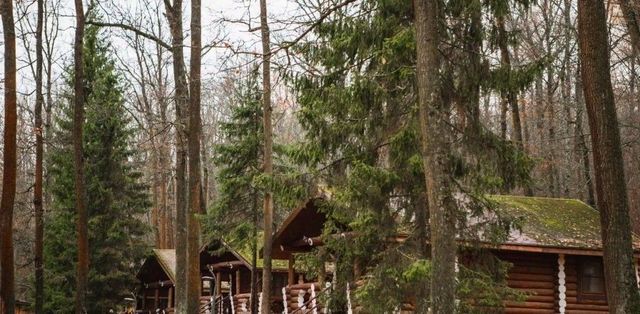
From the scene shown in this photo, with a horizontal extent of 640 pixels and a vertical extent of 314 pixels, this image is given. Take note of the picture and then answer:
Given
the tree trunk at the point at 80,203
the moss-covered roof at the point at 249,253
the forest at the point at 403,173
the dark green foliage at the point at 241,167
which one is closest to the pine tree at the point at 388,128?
the forest at the point at 403,173

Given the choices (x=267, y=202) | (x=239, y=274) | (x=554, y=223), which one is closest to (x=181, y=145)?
(x=267, y=202)

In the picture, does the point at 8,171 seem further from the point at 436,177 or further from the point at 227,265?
the point at 227,265

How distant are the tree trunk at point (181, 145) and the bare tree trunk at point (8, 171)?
343 cm

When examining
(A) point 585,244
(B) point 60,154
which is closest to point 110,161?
(B) point 60,154

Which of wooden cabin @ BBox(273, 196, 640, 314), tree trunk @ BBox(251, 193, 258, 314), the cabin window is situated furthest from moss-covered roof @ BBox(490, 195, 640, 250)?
tree trunk @ BBox(251, 193, 258, 314)

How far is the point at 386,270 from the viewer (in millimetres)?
12547

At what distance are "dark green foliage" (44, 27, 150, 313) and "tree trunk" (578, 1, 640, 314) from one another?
19.4m

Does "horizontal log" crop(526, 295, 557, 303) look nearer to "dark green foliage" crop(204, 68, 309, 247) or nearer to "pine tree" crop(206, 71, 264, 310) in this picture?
"dark green foliage" crop(204, 68, 309, 247)

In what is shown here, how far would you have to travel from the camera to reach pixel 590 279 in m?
18.4

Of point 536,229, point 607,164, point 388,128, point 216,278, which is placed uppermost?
point 388,128

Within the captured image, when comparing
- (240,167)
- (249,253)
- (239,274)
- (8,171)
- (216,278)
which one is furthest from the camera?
(216,278)

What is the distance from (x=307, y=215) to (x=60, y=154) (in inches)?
526

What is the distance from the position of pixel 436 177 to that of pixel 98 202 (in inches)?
821

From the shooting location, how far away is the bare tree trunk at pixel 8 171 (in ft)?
53.9
